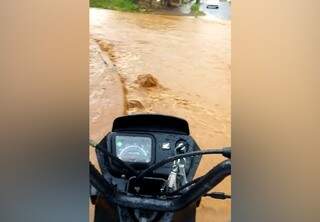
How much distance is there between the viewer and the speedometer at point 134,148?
209cm

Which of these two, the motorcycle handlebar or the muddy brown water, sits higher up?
the muddy brown water

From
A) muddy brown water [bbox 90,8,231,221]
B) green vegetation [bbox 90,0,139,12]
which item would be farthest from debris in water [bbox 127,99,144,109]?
green vegetation [bbox 90,0,139,12]

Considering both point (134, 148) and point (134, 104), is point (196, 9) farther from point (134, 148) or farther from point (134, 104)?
point (134, 148)

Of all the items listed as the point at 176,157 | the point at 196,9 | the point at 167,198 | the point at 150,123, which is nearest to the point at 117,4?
the point at 196,9

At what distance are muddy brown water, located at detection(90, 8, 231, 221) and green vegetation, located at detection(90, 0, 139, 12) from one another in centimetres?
2

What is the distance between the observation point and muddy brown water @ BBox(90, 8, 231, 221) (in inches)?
81.7

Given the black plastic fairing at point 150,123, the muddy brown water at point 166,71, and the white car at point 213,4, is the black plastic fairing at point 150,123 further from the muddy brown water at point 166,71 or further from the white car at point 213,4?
the white car at point 213,4

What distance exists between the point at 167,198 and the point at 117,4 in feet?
2.38

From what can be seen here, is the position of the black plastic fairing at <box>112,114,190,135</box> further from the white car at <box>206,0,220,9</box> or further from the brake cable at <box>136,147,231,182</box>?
the white car at <box>206,0,220,9</box>
